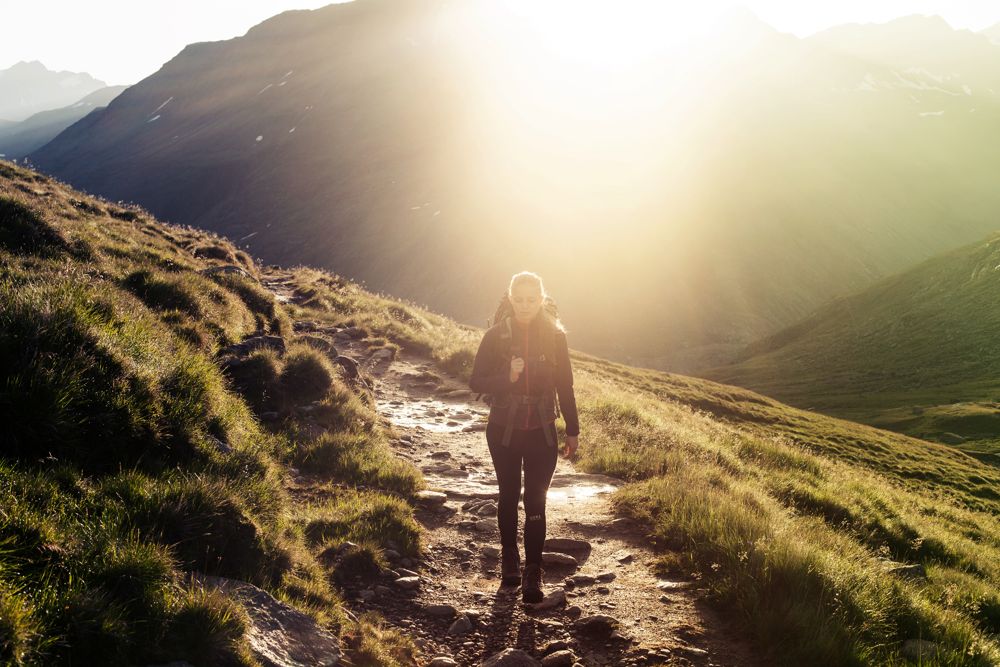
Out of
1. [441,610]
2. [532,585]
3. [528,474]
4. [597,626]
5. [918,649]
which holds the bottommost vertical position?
[441,610]

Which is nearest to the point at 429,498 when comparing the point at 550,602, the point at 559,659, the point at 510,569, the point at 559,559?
the point at 559,559

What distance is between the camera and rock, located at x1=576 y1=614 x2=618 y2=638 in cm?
531

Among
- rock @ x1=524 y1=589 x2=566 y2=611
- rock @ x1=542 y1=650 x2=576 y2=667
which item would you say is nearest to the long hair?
rock @ x1=524 y1=589 x2=566 y2=611

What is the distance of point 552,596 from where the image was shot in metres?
5.86

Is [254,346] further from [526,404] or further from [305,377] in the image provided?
[526,404]

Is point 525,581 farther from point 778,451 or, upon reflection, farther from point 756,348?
point 756,348

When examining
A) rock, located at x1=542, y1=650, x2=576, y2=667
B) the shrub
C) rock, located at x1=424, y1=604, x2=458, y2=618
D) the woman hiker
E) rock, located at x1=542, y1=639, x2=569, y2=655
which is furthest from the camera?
the shrub

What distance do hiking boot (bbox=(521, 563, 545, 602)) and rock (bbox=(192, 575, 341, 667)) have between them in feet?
6.90

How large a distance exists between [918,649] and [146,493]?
6750 millimetres

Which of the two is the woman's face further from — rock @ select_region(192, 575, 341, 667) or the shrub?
the shrub

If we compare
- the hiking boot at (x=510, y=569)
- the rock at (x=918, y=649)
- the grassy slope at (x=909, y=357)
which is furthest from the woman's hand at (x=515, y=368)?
the grassy slope at (x=909, y=357)

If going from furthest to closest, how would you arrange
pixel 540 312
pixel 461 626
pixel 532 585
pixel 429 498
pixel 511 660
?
pixel 429 498 < pixel 540 312 < pixel 532 585 < pixel 461 626 < pixel 511 660

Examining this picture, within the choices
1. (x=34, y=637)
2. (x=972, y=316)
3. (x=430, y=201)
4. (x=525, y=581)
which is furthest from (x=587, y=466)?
(x=430, y=201)

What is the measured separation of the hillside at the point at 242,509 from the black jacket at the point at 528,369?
220 centimetres
